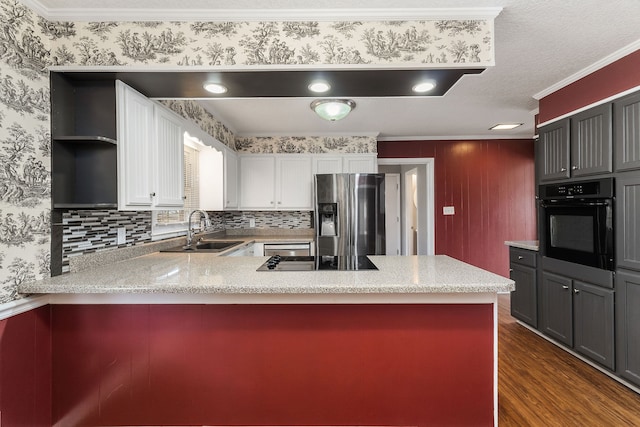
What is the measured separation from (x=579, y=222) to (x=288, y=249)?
2798 millimetres

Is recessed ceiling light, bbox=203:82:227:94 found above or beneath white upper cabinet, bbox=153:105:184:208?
above

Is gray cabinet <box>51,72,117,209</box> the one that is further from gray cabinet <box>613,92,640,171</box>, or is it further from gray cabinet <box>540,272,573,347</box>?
gray cabinet <box>540,272,573,347</box>

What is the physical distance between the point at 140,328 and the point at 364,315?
1131 mm

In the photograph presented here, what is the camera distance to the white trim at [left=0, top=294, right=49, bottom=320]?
1320mm

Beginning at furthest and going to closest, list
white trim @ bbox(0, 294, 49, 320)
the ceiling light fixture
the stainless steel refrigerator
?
the stainless steel refrigerator < the ceiling light fixture < white trim @ bbox(0, 294, 49, 320)

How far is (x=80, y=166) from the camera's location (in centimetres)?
171

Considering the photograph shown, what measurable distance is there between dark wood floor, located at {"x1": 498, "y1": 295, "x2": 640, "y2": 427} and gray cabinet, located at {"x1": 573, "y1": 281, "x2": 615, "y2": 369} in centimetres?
13

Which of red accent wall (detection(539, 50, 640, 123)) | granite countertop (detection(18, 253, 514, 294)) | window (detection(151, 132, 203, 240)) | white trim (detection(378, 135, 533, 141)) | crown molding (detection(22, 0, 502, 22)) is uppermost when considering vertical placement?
white trim (detection(378, 135, 533, 141))

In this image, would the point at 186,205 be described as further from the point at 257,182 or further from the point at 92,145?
the point at 92,145

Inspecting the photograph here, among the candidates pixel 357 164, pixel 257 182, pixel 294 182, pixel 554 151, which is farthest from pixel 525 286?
pixel 257 182

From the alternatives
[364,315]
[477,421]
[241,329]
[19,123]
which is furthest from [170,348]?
[477,421]

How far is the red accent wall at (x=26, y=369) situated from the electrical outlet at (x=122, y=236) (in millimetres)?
626

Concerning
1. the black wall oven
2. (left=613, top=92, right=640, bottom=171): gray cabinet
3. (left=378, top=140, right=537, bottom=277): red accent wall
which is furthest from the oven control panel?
(left=378, top=140, right=537, bottom=277): red accent wall

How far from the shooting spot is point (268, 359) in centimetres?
150
